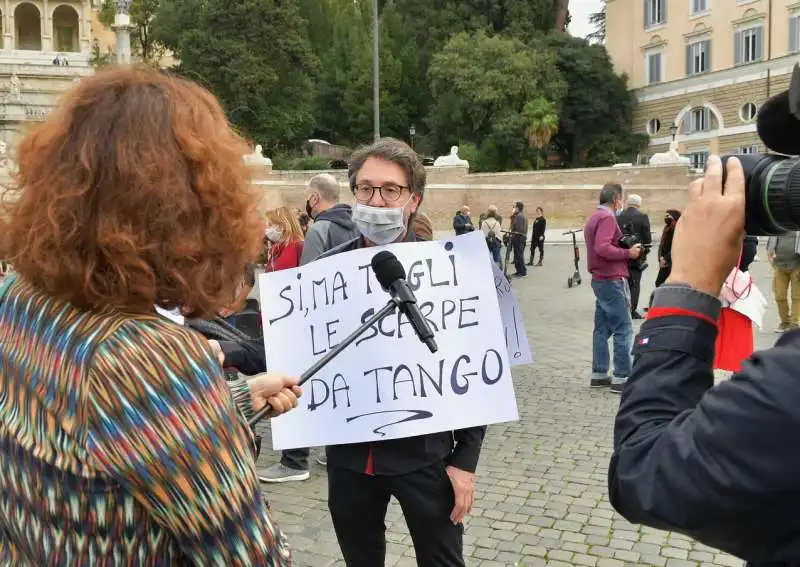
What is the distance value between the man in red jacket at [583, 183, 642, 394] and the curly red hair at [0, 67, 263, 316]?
6434 mm

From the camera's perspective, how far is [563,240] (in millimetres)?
28672

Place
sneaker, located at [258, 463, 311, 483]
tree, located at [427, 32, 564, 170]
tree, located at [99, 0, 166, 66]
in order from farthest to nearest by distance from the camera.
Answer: tree, located at [99, 0, 166, 66]
tree, located at [427, 32, 564, 170]
sneaker, located at [258, 463, 311, 483]

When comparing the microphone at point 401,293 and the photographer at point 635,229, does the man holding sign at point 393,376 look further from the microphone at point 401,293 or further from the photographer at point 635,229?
the photographer at point 635,229

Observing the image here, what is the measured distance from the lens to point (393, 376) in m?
2.66

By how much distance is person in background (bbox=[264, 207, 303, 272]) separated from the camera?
5.52m

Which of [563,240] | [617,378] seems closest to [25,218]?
[617,378]

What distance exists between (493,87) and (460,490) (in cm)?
4050

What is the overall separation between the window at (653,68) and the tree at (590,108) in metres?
2.01

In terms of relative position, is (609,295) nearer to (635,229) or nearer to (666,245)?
(666,245)

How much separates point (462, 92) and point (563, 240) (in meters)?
15.7

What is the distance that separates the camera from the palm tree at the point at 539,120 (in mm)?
40219

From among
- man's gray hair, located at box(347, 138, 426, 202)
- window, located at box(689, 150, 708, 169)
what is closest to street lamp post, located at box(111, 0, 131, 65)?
man's gray hair, located at box(347, 138, 426, 202)

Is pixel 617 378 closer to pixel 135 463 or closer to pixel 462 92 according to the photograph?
pixel 135 463

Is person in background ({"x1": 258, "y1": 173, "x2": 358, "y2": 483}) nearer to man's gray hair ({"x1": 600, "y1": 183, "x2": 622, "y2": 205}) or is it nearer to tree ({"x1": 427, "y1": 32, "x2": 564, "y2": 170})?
man's gray hair ({"x1": 600, "y1": 183, "x2": 622, "y2": 205})
